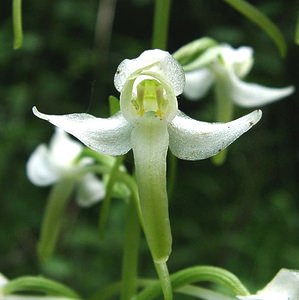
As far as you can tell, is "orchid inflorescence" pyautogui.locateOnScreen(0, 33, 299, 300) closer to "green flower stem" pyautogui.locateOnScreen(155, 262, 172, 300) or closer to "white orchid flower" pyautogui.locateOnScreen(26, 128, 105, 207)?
"green flower stem" pyautogui.locateOnScreen(155, 262, 172, 300)

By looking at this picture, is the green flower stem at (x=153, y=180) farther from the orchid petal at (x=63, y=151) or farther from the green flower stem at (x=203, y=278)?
the orchid petal at (x=63, y=151)

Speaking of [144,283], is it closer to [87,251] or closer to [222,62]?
[222,62]

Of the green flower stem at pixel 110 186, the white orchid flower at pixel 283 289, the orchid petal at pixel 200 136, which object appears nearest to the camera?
the orchid petal at pixel 200 136

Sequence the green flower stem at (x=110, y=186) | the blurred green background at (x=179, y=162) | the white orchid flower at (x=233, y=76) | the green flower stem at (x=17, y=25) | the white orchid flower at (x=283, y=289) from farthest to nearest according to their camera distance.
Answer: the blurred green background at (x=179, y=162) < the white orchid flower at (x=233, y=76) < the green flower stem at (x=110, y=186) < the green flower stem at (x=17, y=25) < the white orchid flower at (x=283, y=289)

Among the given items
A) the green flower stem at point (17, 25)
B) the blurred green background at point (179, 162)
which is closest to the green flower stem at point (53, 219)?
the green flower stem at point (17, 25)

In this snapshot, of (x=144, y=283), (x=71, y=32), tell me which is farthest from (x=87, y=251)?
(x=144, y=283)

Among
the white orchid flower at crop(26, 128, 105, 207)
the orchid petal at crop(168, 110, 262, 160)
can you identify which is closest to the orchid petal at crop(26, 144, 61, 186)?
the white orchid flower at crop(26, 128, 105, 207)

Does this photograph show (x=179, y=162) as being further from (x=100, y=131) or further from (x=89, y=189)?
(x=100, y=131)
